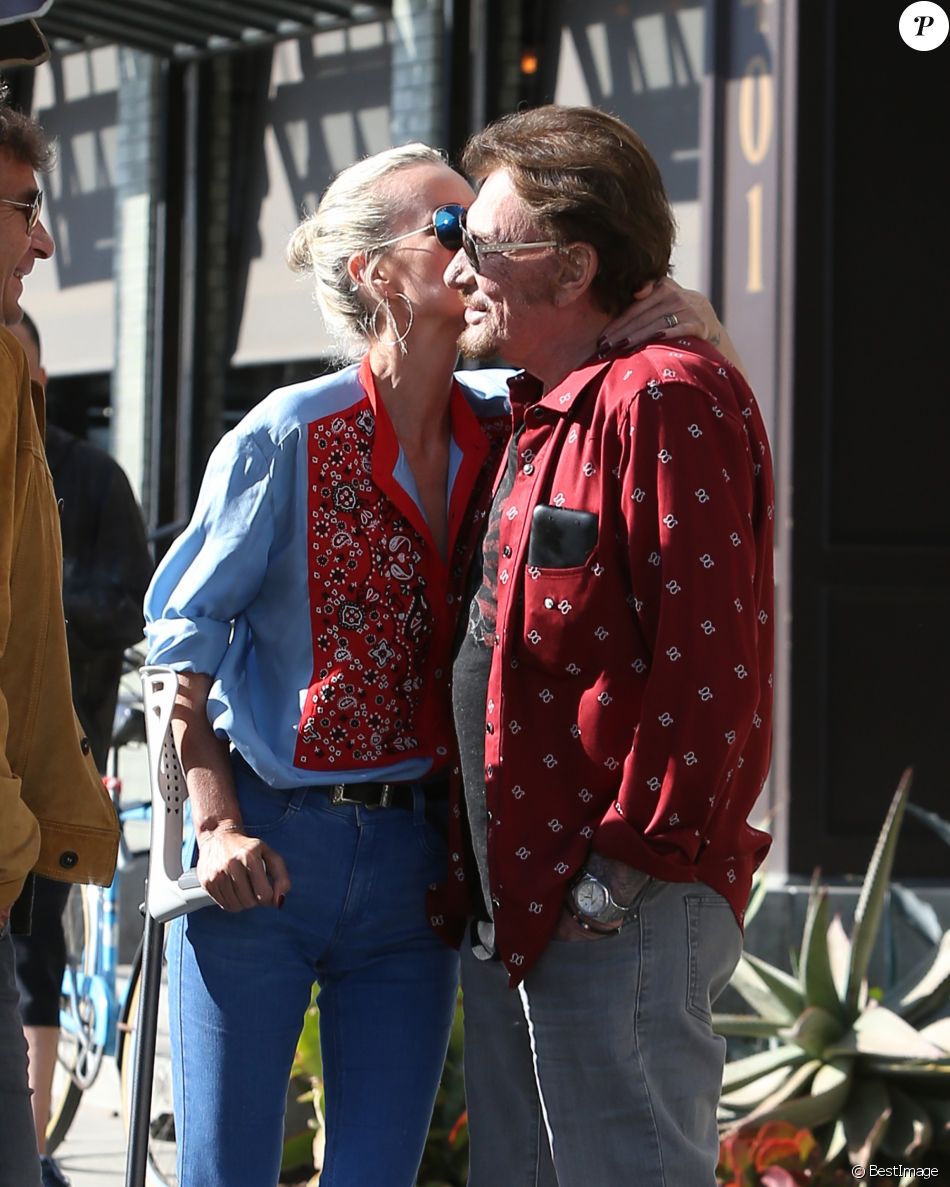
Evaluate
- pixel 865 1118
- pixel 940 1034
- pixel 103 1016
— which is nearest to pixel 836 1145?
pixel 865 1118

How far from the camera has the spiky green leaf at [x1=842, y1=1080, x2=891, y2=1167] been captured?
3.72 metres

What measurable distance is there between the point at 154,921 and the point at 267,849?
1.08ft

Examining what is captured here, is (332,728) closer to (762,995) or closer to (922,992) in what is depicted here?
(762,995)

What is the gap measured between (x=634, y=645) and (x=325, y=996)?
0.78 m

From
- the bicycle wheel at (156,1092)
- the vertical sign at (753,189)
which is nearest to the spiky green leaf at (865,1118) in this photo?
the bicycle wheel at (156,1092)

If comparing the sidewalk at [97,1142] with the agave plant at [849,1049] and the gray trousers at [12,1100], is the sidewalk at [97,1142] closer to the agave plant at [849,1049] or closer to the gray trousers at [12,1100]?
the agave plant at [849,1049]

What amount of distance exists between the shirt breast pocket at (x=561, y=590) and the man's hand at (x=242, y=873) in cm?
49

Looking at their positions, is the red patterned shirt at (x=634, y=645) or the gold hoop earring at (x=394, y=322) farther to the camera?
the gold hoop earring at (x=394, y=322)

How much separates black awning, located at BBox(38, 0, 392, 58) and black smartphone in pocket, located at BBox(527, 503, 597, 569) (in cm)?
666

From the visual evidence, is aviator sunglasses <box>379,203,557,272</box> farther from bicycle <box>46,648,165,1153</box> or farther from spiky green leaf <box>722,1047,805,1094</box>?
bicycle <box>46,648,165,1153</box>

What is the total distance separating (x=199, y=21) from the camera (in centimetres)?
855

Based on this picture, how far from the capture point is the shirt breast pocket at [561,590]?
2.11 metres

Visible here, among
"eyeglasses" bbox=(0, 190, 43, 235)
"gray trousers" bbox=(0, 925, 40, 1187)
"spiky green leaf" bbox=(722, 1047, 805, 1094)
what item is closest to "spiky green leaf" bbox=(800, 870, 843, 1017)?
"spiky green leaf" bbox=(722, 1047, 805, 1094)

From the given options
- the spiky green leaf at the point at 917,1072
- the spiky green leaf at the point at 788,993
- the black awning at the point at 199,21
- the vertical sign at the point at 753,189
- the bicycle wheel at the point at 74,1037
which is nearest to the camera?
the spiky green leaf at the point at 917,1072
